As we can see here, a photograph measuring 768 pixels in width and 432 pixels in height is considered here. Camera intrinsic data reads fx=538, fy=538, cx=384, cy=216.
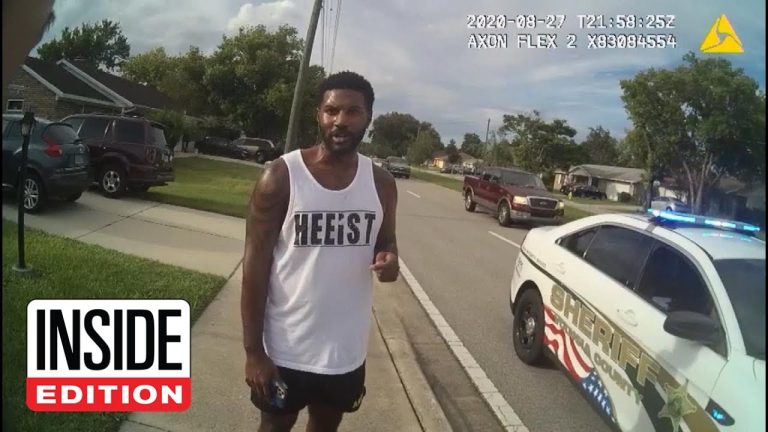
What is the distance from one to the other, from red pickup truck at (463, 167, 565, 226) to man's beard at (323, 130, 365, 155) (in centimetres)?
275

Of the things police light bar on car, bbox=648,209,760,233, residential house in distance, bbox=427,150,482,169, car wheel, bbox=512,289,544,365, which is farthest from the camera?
residential house in distance, bbox=427,150,482,169

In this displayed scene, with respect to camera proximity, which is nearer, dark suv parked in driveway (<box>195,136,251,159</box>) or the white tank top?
the white tank top

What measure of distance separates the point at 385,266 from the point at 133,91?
3.51 m

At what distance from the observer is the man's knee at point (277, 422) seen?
2031 mm

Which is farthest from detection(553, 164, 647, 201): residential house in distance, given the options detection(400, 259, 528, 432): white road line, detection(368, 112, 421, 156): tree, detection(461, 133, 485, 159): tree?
detection(400, 259, 528, 432): white road line

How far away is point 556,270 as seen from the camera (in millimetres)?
3939

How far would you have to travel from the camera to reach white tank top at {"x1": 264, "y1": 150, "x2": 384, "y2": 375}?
5.85 ft

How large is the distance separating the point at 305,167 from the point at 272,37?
2072 millimetres

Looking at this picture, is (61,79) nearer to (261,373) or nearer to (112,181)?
(112,181)

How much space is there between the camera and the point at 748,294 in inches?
85.4

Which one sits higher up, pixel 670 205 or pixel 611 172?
pixel 611 172

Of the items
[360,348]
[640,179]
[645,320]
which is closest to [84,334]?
[360,348]

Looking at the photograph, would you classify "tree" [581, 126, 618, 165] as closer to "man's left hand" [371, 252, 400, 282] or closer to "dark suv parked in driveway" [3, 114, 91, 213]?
"man's left hand" [371, 252, 400, 282]

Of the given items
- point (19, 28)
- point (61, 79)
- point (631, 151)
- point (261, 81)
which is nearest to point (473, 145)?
point (631, 151)
